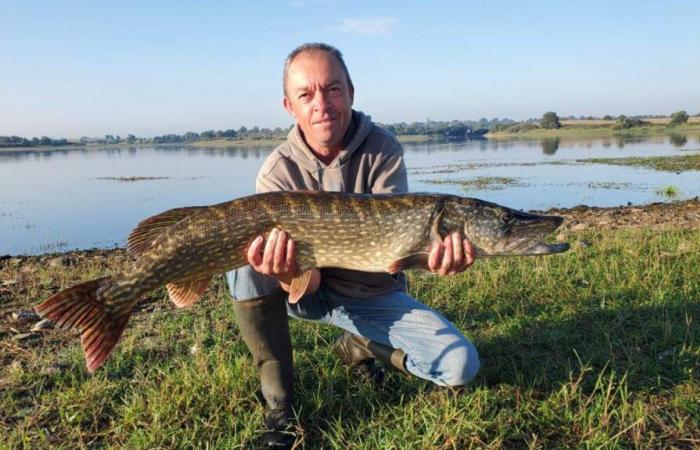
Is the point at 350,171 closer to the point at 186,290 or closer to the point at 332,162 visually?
the point at 332,162

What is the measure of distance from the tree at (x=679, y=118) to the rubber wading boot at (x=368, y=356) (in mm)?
86439

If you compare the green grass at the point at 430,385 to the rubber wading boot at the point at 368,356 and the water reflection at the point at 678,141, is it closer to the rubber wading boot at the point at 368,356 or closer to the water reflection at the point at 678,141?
the rubber wading boot at the point at 368,356

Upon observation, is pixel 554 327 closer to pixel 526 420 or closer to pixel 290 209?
pixel 526 420

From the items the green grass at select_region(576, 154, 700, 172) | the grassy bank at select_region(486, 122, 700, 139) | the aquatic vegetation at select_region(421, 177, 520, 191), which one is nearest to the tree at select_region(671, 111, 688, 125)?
the grassy bank at select_region(486, 122, 700, 139)

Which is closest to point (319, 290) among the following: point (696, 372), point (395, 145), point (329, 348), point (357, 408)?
point (329, 348)

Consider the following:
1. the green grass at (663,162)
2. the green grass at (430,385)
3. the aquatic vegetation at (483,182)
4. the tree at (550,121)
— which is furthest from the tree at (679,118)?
the green grass at (430,385)

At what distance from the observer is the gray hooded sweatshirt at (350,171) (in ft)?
12.3

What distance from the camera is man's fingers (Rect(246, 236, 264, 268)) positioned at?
324 centimetres

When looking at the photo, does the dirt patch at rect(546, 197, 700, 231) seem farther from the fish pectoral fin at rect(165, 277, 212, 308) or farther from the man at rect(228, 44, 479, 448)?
the fish pectoral fin at rect(165, 277, 212, 308)

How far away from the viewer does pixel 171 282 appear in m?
3.27

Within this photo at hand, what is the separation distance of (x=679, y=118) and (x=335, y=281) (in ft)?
291

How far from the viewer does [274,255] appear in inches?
128

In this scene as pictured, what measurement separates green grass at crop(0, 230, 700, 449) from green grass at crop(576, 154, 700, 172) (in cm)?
2203

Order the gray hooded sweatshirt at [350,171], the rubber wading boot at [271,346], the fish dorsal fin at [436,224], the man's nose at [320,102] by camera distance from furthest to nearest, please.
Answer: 1. the gray hooded sweatshirt at [350,171]
2. the man's nose at [320,102]
3. the fish dorsal fin at [436,224]
4. the rubber wading boot at [271,346]
